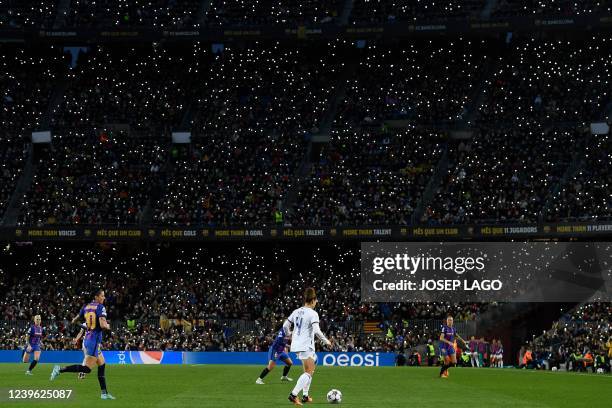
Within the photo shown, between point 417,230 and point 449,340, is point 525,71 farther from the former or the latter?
point 449,340

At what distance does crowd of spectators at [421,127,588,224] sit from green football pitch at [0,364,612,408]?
2004 cm

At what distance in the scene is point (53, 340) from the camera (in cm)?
5288

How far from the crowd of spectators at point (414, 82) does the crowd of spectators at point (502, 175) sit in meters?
4.24

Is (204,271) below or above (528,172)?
below

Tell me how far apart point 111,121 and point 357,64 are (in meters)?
18.4

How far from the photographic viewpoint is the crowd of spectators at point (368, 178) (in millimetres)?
56906

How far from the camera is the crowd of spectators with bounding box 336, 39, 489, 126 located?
63469 mm

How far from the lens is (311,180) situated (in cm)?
5925

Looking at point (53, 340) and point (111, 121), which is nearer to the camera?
point (53, 340)

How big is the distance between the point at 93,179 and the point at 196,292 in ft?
34.8

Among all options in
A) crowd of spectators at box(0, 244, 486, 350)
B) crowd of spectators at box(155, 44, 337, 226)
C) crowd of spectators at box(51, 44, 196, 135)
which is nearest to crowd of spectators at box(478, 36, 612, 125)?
crowd of spectators at box(155, 44, 337, 226)

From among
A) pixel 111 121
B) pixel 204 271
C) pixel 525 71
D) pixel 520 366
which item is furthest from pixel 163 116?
pixel 520 366

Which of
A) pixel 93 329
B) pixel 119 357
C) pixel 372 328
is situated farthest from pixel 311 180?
pixel 93 329

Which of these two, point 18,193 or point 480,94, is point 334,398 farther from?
point 480,94
